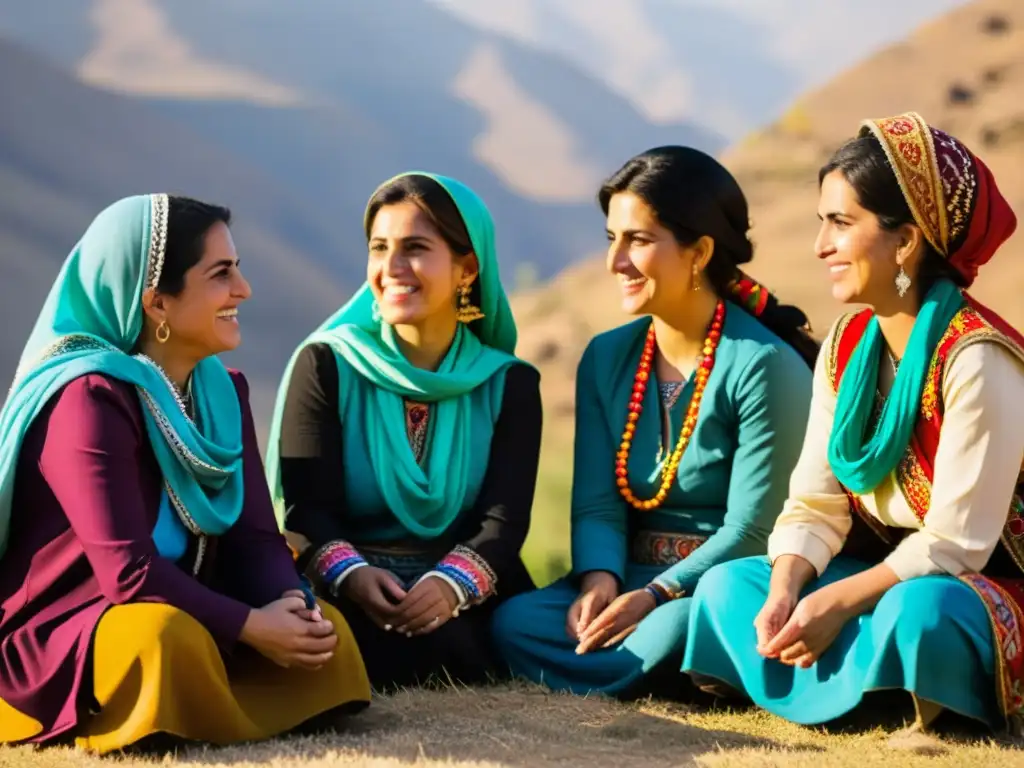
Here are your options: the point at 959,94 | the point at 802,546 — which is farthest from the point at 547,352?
the point at 802,546

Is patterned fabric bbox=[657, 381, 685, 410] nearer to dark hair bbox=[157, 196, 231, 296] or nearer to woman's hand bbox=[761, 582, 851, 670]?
woman's hand bbox=[761, 582, 851, 670]

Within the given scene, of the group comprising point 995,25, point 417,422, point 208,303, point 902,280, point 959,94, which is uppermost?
point 995,25

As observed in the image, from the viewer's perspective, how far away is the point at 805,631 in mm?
4203

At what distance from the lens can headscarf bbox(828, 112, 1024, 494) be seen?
4.23 m

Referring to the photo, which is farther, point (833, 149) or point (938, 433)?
point (833, 149)

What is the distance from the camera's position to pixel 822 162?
18594 millimetres

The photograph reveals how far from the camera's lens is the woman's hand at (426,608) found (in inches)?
189

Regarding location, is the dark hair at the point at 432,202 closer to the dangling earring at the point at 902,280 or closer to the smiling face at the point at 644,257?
the smiling face at the point at 644,257

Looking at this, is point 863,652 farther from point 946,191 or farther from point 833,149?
point 833,149

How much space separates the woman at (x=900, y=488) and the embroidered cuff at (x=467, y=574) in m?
0.76

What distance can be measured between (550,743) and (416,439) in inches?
53.9

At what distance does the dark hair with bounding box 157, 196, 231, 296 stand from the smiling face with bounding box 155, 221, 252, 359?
0.01m

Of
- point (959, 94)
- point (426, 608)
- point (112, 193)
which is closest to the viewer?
point (426, 608)

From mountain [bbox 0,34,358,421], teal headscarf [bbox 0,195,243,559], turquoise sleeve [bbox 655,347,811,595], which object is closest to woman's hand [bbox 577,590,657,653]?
turquoise sleeve [bbox 655,347,811,595]
